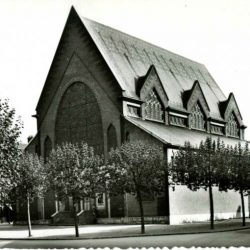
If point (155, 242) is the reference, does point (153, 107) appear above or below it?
above

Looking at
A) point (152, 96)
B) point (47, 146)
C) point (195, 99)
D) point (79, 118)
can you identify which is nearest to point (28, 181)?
point (79, 118)

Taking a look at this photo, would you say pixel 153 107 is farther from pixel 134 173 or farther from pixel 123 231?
pixel 123 231

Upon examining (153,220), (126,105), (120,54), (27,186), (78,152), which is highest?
(120,54)

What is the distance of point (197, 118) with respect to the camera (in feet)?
188

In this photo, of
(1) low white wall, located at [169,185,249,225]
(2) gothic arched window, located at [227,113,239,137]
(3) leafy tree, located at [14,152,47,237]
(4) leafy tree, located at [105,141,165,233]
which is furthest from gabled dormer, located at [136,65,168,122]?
(2) gothic arched window, located at [227,113,239,137]

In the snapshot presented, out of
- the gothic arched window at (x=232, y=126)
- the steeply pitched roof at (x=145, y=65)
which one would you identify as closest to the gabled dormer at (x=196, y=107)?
the steeply pitched roof at (x=145, y=65)

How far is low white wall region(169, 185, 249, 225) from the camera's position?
41469 mm

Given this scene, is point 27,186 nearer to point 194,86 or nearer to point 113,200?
point 113,200

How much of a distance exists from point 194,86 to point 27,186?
2738 centimetres

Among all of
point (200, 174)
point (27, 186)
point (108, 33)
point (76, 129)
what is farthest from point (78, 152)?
point (108, 33)

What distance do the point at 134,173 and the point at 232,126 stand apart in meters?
35.2

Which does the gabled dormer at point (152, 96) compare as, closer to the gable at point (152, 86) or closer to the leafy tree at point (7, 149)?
the gable at point (152, 86)

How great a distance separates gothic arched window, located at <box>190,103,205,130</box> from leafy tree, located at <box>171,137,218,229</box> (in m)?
20.5

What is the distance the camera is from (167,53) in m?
62.2
